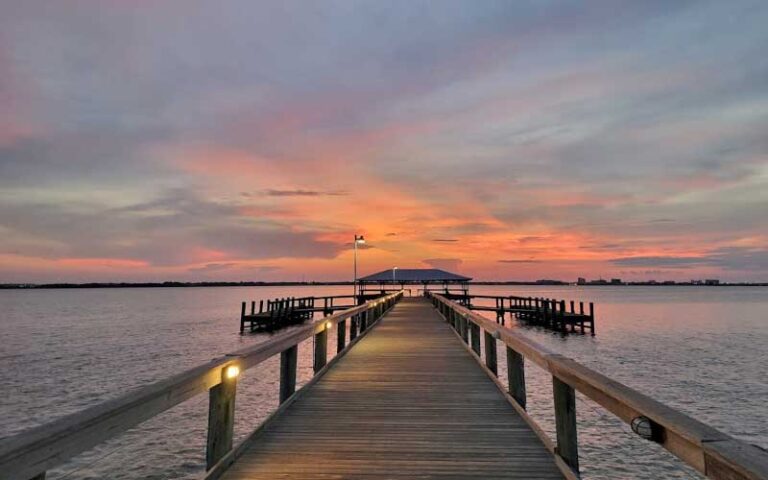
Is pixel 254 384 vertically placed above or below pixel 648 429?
below

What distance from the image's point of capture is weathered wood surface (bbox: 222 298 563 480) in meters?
3.92

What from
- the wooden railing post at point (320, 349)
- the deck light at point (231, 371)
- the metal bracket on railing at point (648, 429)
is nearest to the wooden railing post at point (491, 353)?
the wooden railing post at point (320, 349)

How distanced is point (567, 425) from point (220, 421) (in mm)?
2933

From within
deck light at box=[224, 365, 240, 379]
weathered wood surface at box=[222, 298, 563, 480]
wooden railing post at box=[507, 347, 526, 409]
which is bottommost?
weathered wood surface at box=[222, 298, 563, 480]

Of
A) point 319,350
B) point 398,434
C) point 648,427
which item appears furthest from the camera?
point 319,350

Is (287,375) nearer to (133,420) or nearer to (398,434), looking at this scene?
(398,434)

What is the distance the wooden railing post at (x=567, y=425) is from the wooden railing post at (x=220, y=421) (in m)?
2.78

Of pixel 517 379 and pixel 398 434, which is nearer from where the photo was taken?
pixel 398 434

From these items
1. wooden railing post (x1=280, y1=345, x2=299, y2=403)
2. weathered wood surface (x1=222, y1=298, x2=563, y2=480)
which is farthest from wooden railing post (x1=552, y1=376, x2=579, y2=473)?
wooden railing post (x1=280, y1=345, x2=299, y2=403)

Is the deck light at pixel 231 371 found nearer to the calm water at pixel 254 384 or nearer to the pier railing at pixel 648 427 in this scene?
the pier railing at pixel 648 427

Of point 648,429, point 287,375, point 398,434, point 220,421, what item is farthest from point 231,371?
point 648,429

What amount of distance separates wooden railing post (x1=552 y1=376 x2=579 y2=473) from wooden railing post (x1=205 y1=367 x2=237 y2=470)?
9.12ft

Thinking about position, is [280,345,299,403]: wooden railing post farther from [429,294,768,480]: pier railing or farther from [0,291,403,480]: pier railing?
[429,294,768,480]: pier railing

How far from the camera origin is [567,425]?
154 inches
